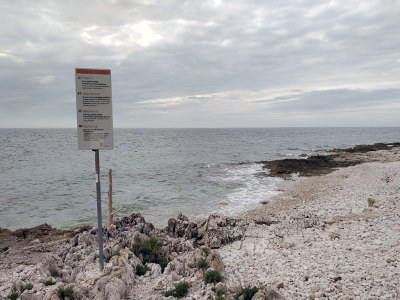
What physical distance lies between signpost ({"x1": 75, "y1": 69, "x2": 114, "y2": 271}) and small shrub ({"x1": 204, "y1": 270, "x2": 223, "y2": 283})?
343 cm

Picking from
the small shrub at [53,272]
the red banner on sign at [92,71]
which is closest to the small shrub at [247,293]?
the small shrub at [53,272]

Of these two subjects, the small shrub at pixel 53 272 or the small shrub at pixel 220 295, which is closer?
the small shrub at pixel 220 295

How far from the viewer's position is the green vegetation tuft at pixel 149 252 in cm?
698

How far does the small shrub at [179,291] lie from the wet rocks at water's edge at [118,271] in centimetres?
14

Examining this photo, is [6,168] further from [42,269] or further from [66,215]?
[42,269]

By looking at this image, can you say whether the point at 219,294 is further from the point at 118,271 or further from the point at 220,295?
the point at 118,271

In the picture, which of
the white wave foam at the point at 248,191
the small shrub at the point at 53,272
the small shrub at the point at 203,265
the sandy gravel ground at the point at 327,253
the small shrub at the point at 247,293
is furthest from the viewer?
the white wave foam at the point at 248,191

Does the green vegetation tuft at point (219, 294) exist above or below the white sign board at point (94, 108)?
below

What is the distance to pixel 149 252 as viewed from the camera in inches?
285

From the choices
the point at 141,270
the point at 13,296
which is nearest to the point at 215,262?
the point at 141,270

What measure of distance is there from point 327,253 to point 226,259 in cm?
277

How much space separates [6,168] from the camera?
3481 cm

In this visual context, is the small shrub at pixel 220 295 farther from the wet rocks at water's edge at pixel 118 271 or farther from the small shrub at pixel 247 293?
the small shrub at pixel 247 293

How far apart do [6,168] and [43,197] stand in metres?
19.4
